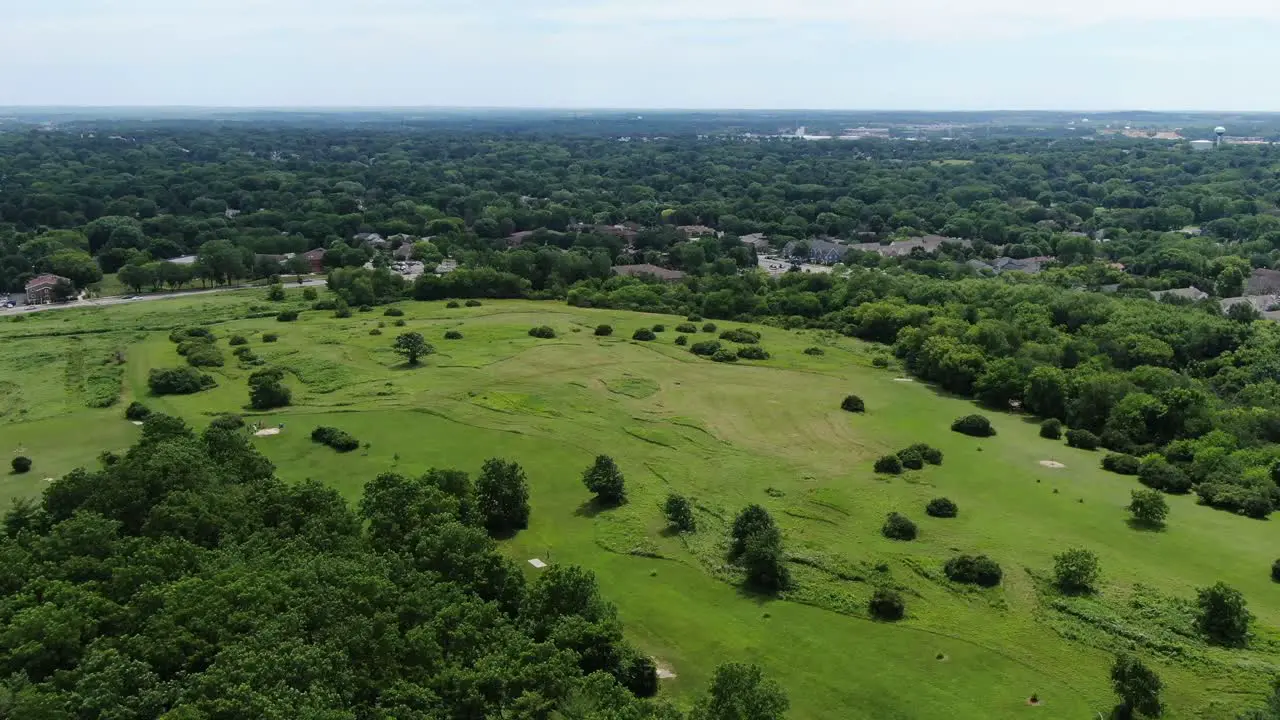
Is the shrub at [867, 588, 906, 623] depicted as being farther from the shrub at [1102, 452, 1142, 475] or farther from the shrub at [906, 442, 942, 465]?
the shrub at [1102, 452, 1142, 475]

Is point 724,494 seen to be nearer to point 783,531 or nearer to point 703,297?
point 783,531

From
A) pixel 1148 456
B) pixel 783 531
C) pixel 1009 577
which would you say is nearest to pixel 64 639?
pixel 783 531

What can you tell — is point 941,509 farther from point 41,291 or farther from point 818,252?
point 41,291

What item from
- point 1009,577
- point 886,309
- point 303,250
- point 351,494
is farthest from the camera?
point 303,250

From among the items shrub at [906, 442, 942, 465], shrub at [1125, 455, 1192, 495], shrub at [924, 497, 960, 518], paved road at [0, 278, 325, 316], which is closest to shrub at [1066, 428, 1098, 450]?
shrub at [1125, 455, 1192, 495]

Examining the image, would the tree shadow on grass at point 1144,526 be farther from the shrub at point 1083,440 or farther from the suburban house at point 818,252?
the suburban house at point 818,252

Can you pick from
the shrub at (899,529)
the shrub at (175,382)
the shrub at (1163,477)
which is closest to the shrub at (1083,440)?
the shrub at (1163,477)
